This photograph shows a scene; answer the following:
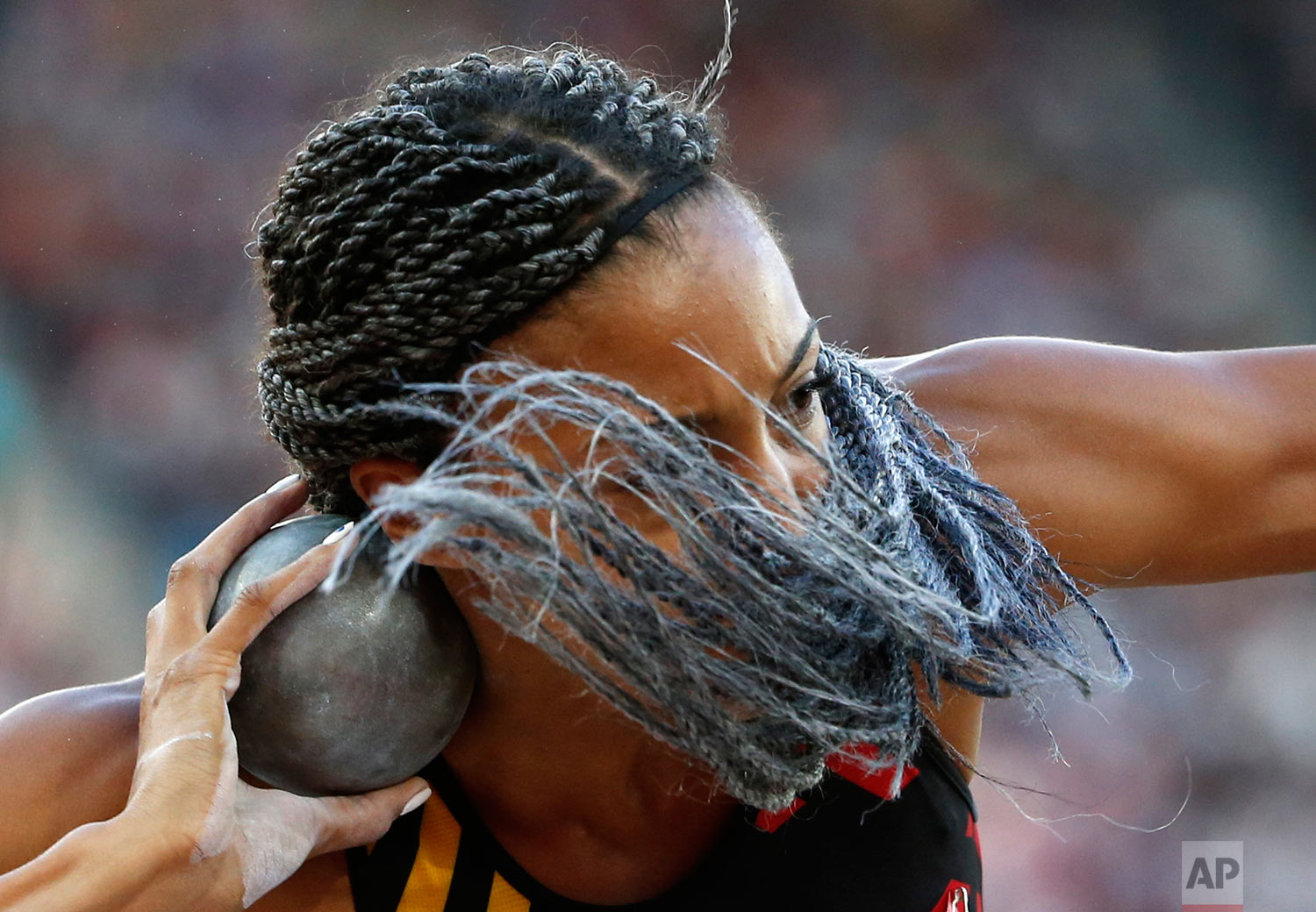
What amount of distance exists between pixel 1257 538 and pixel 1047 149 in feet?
12.2

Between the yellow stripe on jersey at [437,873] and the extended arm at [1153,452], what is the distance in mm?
1115

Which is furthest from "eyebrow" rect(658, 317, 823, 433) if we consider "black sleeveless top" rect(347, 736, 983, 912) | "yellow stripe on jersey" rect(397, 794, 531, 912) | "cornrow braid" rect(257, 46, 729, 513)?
"yellow stripe on jersey" rect(397, 794, 531, 912)

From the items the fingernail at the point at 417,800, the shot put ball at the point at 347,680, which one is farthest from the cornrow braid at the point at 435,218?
the fingernail at the point at 417,800

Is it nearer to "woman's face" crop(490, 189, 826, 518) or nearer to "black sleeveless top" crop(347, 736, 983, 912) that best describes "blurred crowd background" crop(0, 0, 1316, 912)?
"black sleeveless top" crop(347, 736, 983, 912)

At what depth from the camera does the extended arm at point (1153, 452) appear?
2.32m

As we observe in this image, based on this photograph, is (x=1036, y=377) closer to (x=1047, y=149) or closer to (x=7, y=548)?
(x=1047, y=149)

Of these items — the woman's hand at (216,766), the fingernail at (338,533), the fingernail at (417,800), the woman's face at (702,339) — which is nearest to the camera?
the woman's face at (702,339)

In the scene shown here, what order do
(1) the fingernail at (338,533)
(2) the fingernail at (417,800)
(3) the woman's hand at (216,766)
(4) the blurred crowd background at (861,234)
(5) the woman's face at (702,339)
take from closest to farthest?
1. (5) the woman's face at (702,339)
2. (3) the woman's hand at (216,766)
3. (1) the fingernail at (338,533)
4. (2) the fingernail at (417,800)
5. (4) the blurred crowd background at (861,234)

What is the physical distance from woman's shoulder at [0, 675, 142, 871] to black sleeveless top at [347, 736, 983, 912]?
41cm

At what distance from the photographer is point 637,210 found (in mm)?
Result: 1883

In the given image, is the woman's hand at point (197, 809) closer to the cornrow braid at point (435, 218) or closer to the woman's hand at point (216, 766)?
the woman's hand at point (216, 766)

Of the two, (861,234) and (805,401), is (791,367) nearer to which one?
(805,401)

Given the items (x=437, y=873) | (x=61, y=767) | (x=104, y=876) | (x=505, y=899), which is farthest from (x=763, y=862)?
(x=61, y=767)

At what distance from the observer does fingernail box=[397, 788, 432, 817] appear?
7.16ft
